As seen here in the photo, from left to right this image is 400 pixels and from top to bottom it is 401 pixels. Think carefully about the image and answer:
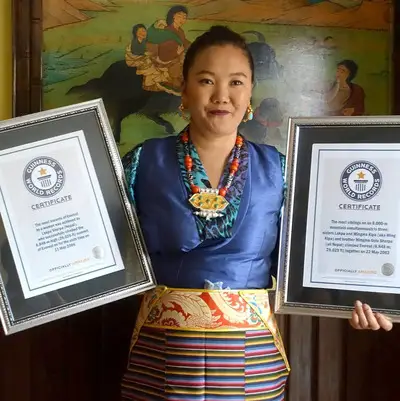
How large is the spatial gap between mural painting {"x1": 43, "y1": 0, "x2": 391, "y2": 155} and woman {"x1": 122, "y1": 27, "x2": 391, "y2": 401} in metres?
0.32

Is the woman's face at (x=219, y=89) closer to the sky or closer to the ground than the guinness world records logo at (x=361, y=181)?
closer to the sky

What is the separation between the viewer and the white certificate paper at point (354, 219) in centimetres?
104

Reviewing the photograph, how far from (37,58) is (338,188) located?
2.51 ft

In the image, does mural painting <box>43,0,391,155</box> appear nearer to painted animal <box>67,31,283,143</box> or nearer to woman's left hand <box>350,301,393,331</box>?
painted animal <box>67,31,283,143</box>

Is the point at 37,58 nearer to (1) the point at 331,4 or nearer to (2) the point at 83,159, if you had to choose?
(2) the point at 83,159

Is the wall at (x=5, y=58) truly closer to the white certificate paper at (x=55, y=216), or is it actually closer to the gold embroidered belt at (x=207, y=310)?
the white certificate paper at (x=55, y=216)

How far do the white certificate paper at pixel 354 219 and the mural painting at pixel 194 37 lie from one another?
0.37m

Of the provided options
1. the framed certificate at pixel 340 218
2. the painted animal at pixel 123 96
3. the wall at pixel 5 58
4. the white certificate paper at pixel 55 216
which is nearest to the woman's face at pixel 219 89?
the framed certificate at pixel 340 218

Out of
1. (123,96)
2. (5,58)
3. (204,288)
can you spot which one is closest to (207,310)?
(204,288)

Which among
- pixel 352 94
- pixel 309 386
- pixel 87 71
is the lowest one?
pixel 309 386

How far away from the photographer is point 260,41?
1436 mm

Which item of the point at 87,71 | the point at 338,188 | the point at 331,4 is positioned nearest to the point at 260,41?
the point at 331,4

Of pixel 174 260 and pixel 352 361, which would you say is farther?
pixel 352 361

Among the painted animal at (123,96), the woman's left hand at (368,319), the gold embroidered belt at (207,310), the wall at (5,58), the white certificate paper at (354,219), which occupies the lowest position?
the woman's left hand at (368,319)
